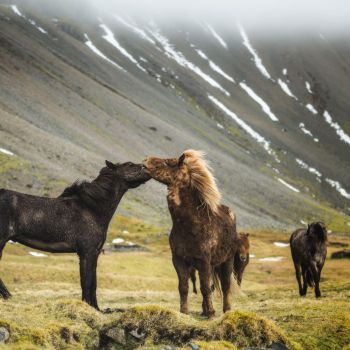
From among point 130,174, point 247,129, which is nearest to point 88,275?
point 130,174

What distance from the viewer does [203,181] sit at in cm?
1397

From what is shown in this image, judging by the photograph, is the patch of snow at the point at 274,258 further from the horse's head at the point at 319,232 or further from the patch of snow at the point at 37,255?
the horse's head at the point at 319,232

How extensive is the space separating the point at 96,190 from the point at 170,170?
3.53 meters

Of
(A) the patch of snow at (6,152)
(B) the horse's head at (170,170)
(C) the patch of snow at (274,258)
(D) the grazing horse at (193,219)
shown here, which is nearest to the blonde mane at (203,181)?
(D) the grazing horse at (193,219)

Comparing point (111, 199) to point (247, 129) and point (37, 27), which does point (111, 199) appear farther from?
point (37, 27)

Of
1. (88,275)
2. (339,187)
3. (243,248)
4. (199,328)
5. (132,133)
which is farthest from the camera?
(339,187)

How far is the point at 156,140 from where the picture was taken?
13500 centimetres

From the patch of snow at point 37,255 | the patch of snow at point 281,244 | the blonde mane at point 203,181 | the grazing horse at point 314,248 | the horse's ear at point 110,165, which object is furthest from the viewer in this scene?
the patch of snow at point 281,244

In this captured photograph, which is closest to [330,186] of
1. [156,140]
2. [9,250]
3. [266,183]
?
[266,183]

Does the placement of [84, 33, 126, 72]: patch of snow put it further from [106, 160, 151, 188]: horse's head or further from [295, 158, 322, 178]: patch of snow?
[106, 160, 151, 188]: horse's head

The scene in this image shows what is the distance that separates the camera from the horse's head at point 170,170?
45.9 ft

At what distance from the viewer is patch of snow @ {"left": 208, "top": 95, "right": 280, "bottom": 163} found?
584ft

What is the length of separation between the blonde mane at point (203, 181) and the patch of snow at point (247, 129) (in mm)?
162027

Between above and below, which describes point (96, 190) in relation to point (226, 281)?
above
